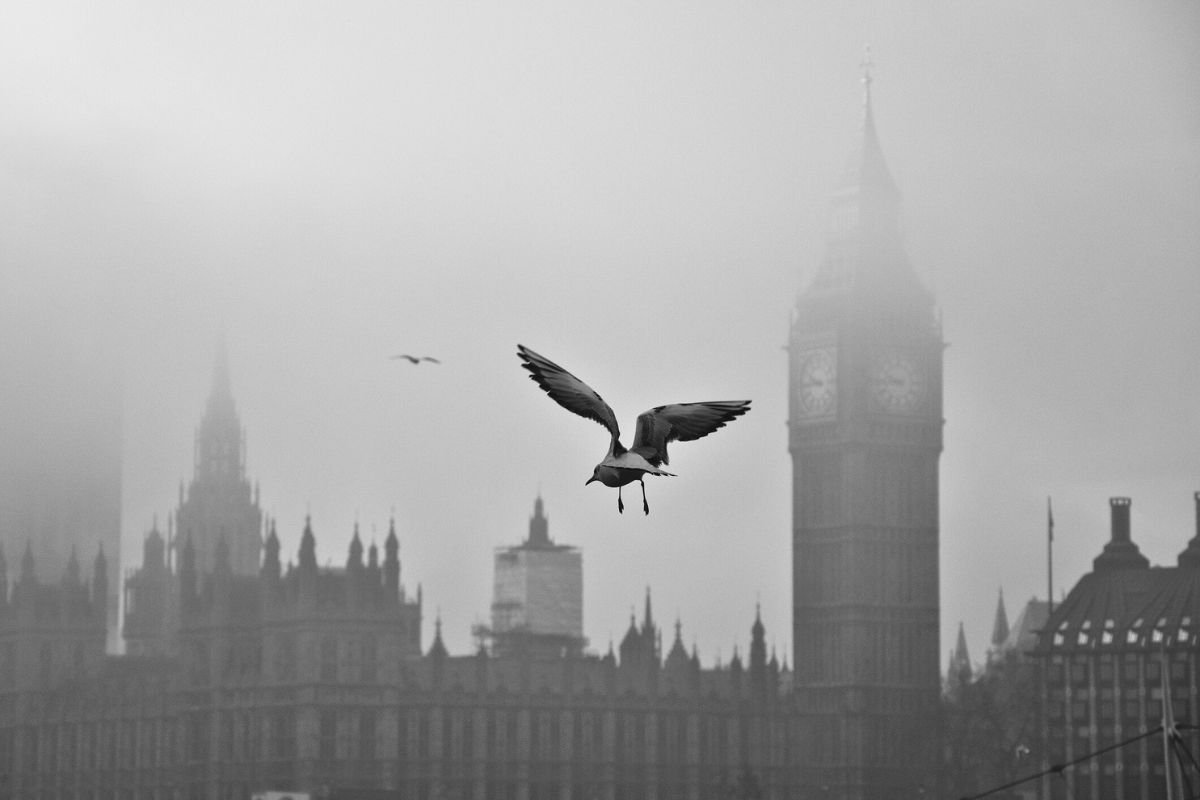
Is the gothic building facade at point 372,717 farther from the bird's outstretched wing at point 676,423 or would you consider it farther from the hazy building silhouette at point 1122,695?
the bird's outstretched wing at point 676,423

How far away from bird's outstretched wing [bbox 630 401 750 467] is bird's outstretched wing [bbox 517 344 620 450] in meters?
0.59

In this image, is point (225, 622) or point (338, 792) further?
point (225, 622)

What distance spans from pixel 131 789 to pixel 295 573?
60.2ft

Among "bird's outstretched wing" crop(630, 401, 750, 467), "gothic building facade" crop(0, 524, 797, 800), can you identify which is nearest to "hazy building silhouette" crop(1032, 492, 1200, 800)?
"gothic building facade" crop(0, 524, 797, 800)

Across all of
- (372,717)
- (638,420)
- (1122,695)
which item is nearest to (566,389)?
(638,420)

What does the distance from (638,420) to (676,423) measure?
727 millimetres

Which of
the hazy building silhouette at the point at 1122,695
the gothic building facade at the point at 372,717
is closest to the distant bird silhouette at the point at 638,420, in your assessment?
the gothic building facade at the point at 372,717

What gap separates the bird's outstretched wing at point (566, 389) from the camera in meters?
34.2

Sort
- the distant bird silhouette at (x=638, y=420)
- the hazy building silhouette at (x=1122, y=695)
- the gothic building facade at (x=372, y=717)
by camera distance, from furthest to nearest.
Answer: the hazy building silhouette at (x=1122, y=695) → the gothic building facade at (x=372, y=717) → the distant bird silhouette at (x=638, y=420)

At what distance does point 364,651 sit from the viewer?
185m

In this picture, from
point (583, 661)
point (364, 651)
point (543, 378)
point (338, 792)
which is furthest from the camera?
point (583, 661)

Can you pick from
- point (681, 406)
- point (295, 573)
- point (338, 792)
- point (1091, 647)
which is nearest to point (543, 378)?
point (681, 406)

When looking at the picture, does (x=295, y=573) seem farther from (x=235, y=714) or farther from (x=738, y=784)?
(x=738, y=784)

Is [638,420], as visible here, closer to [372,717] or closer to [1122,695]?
[372,717]
